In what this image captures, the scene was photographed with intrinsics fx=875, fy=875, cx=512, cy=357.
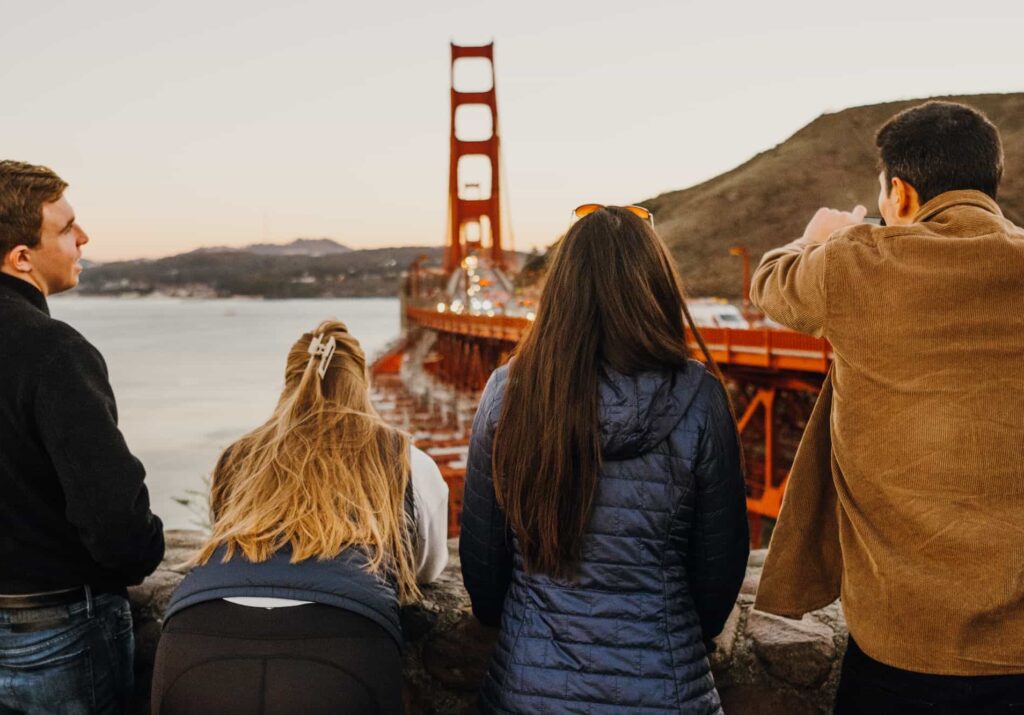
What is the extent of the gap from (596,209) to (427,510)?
0.83 meters

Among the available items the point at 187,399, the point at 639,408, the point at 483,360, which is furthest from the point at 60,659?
the point at 187,399

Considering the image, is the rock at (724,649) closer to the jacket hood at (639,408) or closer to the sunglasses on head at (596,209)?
the jacket hood at (639,408)

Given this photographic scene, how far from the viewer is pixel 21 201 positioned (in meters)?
2.00

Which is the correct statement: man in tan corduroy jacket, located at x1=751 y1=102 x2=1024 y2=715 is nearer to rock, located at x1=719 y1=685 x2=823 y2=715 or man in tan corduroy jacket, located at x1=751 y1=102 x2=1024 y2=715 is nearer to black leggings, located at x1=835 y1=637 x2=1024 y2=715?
black leggings, located at x1=835 y1=637 x2=1024 y2=715

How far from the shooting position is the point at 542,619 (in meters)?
1.73

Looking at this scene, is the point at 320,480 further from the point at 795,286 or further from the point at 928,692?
the point at 928,692

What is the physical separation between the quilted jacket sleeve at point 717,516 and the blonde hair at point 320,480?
64 centimetres

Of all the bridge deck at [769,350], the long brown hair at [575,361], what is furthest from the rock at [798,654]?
the bridge deck at [769,350]

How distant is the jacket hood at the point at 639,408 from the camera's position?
166cm

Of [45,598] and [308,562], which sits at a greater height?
[308,562]

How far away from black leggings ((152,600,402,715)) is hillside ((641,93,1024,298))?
9488 centimetres

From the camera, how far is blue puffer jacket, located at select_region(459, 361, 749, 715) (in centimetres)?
166

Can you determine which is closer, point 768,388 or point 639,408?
point 639,408

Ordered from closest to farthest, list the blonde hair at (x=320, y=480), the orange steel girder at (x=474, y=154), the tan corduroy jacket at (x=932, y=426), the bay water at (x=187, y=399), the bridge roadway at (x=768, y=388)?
the tan corduroy jacket at (x=932, y=426) → the blonde hair at (x=320, y=480) → the bridge roadway at (x=768, y=388) → the bay water at (x=187, y=399) → the orange steel girder at (x=474, y=154)
